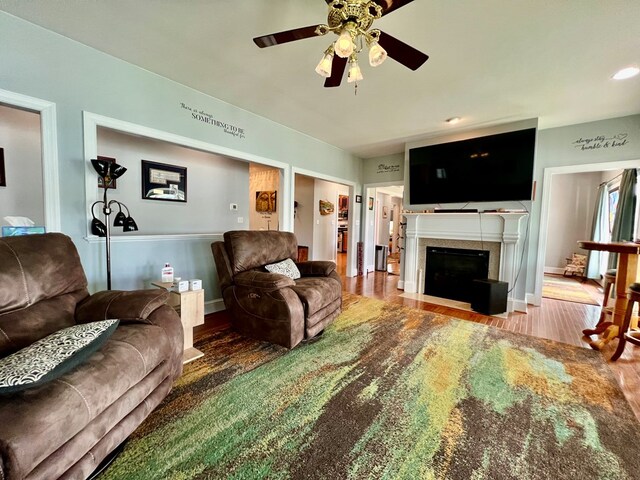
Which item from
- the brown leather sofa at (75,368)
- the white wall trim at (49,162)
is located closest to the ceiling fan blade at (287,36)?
the brown leather sofa at (75,368)

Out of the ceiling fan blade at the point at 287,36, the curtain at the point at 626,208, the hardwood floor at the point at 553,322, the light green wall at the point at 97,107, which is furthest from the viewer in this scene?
the curtain at the point at 626,208

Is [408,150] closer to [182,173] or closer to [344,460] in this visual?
[182,173]

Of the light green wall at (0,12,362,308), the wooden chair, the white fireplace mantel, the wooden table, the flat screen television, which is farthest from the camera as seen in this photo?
the wooden chair

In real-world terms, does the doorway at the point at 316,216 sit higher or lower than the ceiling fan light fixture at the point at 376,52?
lower

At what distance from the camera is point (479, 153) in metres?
3.81

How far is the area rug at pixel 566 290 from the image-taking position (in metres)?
4.17

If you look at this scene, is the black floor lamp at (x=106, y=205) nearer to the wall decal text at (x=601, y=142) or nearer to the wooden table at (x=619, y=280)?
the wooden table at (x=619, y=280)

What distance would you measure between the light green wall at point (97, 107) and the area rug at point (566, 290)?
17.6 ft

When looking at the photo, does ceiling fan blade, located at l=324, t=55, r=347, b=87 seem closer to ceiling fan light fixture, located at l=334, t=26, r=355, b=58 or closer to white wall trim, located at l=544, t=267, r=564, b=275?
ceiling fan light fixture, located at l=334, t=26, r=355, b=58

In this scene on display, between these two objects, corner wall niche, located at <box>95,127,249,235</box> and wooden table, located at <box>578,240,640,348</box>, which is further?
corner wall niche, located at <box>95,127,249,235</box>

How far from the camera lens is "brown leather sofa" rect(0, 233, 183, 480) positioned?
2.84 feet

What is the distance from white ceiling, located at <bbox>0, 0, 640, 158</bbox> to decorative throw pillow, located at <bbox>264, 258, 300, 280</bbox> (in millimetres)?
1854

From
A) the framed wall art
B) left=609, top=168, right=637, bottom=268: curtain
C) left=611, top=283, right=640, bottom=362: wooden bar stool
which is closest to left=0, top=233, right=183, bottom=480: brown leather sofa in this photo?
left=611, top=283, right=640, bottom=362: wooden bar stool

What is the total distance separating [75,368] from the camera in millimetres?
1075
